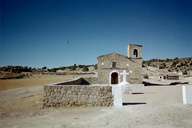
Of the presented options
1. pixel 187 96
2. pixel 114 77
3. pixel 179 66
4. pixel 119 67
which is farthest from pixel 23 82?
pixel 179 66

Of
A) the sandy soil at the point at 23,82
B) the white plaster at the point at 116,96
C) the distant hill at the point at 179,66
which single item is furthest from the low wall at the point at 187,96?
the distant hill at the point at 179,66

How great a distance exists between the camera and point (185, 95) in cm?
1232

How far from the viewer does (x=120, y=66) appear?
2714 centimetres

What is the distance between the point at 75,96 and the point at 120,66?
50.5 feet

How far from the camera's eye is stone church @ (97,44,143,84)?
1048 inches

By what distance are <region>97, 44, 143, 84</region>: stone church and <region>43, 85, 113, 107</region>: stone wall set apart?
14592 mm

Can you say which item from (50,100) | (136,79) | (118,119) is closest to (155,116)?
(118,119)

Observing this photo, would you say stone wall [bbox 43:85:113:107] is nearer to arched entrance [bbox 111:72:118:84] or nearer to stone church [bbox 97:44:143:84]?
stone church [bbox 97:44:143:84]

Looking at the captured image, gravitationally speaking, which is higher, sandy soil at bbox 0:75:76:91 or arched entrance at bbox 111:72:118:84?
arched entrance at bbox 111:72:118:84

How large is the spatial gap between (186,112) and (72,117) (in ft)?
16.3

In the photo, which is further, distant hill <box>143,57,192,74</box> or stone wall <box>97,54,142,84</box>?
distant hill <box>143,57,192,74</box>

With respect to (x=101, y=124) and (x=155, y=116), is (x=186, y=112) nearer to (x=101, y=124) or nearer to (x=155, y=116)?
(x=155, y=116)

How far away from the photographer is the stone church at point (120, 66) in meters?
26.6

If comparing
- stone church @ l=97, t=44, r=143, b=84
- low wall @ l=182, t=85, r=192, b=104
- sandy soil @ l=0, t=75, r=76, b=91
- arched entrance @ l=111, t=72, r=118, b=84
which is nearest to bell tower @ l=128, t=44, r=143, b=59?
stone church @ l=97, t=44, r=143, b=84
